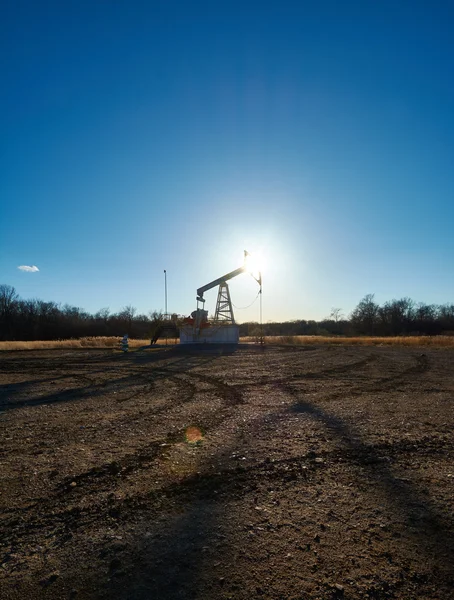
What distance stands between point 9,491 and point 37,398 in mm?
5713

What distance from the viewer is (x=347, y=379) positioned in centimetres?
1112

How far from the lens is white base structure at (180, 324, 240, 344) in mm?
31250

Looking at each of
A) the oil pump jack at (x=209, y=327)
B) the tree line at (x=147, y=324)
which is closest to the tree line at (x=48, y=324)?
the tree line at (x=147, y=324)

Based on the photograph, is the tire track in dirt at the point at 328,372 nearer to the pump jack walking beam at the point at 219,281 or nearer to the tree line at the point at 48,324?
the pump jack walking beam at the point at 219,281

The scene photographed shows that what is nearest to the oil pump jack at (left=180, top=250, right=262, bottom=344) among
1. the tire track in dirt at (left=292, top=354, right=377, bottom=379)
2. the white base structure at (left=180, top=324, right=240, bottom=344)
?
the white base structure at (left=180, top=324, right=240, bottom=344)

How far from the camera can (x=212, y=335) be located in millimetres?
31359

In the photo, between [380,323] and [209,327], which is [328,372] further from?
[380,323]

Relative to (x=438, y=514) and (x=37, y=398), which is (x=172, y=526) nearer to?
(x=438, y=514)

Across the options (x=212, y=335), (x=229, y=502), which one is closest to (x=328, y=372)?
(x=229, y=502)

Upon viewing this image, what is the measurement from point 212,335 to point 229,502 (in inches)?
1101

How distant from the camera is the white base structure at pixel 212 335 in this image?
31.2 m

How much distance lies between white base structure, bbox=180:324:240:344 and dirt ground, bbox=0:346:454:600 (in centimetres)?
2381

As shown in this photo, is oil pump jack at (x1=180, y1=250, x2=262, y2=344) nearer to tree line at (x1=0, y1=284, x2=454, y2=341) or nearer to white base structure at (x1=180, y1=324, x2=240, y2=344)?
white base structure at (x1=180, y1=324, x2=240, y2=344)

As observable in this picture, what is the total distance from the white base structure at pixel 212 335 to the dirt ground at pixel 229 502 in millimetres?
23809
